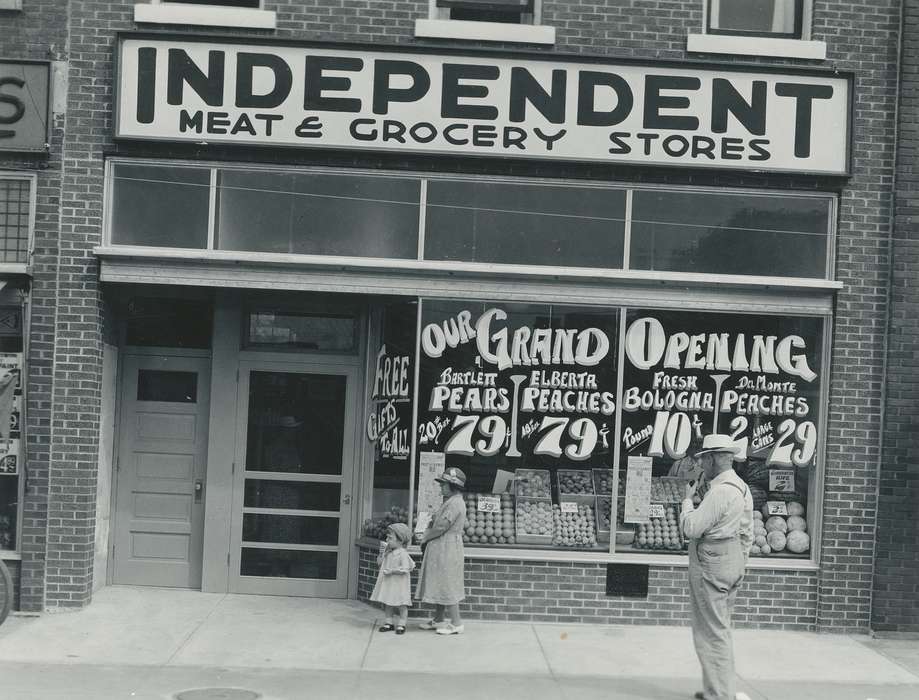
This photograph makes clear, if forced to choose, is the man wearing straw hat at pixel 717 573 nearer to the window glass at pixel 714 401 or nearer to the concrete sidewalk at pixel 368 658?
the concrete sidewalk at pixel 368 658

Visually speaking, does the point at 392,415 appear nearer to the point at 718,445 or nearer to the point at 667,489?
the point at 667,489

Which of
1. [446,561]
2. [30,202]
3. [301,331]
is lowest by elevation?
[446,561]

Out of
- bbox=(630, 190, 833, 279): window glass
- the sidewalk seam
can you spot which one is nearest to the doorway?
the sidewalk seam

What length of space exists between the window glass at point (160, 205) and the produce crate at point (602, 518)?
435 centimetres

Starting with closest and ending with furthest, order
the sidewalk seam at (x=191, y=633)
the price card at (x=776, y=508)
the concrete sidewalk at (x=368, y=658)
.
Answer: the concrete sidewalk at (x=368, y=658) → the sidewalk seam at (x=191, y=633) → the price card at (x=776, y=508)

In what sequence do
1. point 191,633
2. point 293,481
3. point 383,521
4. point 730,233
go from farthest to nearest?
point 293,481 → point 383,521 → point 730,233 → point 191,633

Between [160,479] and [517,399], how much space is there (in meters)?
3.66

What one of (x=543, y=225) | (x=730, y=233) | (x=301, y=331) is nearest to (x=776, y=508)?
(x=730, y=233)

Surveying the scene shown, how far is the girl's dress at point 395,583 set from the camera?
9383 mm

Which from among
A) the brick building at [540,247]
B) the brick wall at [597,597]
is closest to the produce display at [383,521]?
the brick building at [540,247]

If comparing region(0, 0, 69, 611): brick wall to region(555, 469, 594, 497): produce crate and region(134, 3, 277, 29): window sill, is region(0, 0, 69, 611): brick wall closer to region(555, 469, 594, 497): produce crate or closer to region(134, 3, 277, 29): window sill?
region(134, 3, 277, 29): window sill

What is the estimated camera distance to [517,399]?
10141 mm

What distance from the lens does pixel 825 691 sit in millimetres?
8141

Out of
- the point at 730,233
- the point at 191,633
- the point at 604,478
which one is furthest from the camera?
the point at 604,478
